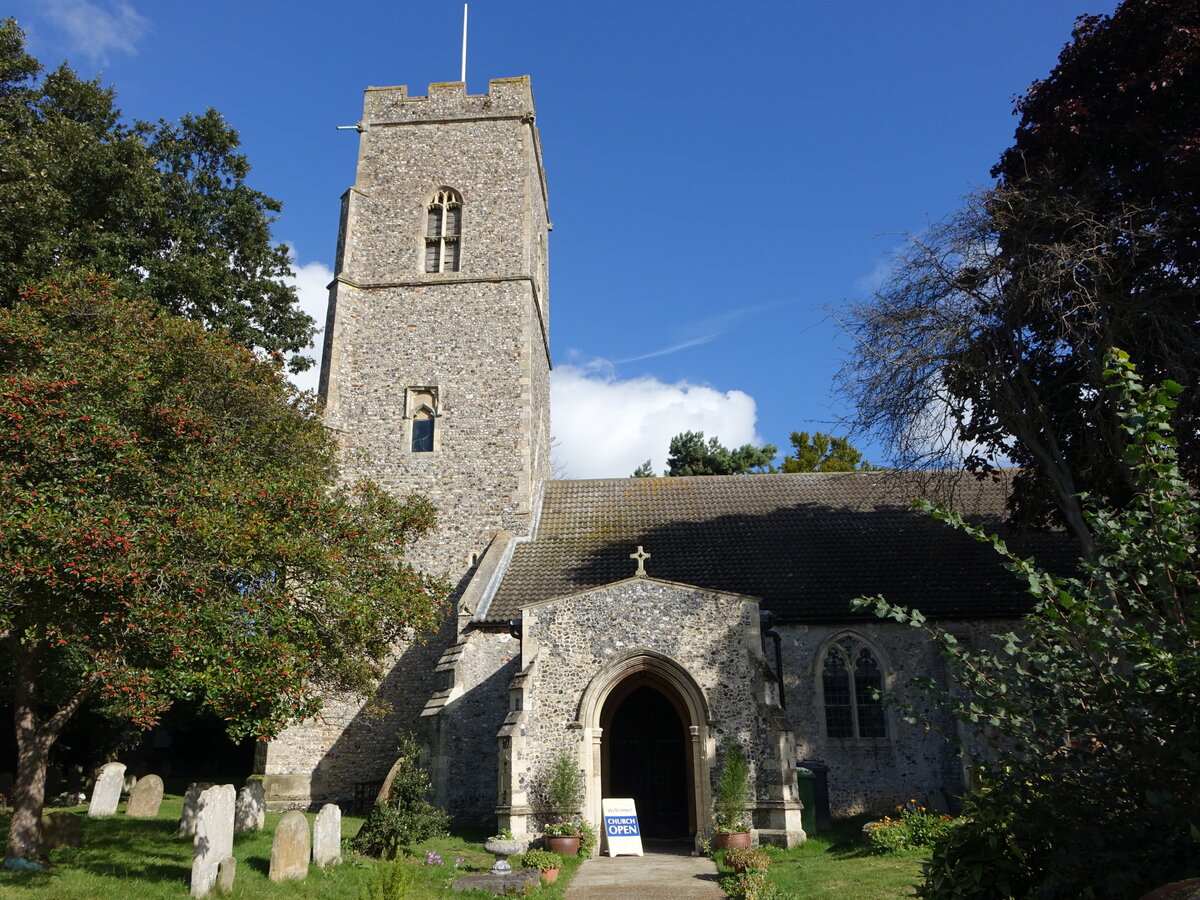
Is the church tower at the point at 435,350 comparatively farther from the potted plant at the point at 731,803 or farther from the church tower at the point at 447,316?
the potted plant at the point at 731,803

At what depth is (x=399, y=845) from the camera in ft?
40.4

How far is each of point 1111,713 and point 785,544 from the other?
1422 centimetres

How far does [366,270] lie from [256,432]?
10.7m

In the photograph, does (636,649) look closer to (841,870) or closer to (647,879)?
(647,879)

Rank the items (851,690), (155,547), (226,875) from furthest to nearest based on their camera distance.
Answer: (851,690), (226,875), (155,547)

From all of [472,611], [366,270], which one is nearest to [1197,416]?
[472,611]

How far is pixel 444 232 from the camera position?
2298 centimetres

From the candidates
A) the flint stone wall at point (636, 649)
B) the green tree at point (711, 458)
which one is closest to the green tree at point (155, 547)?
the flint stone wall at point (636, 649)

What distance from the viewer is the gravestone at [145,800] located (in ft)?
51.0

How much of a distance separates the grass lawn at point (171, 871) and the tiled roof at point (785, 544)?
5.53 metres

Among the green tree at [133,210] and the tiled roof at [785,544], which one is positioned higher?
the green tree at [133,210]

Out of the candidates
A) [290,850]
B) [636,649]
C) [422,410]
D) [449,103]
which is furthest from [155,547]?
[449,103]

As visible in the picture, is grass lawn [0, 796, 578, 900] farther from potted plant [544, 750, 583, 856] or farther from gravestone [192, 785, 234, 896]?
potted plant [544, 750, 583, 856]

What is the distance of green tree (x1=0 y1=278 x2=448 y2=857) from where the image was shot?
8836 mm
